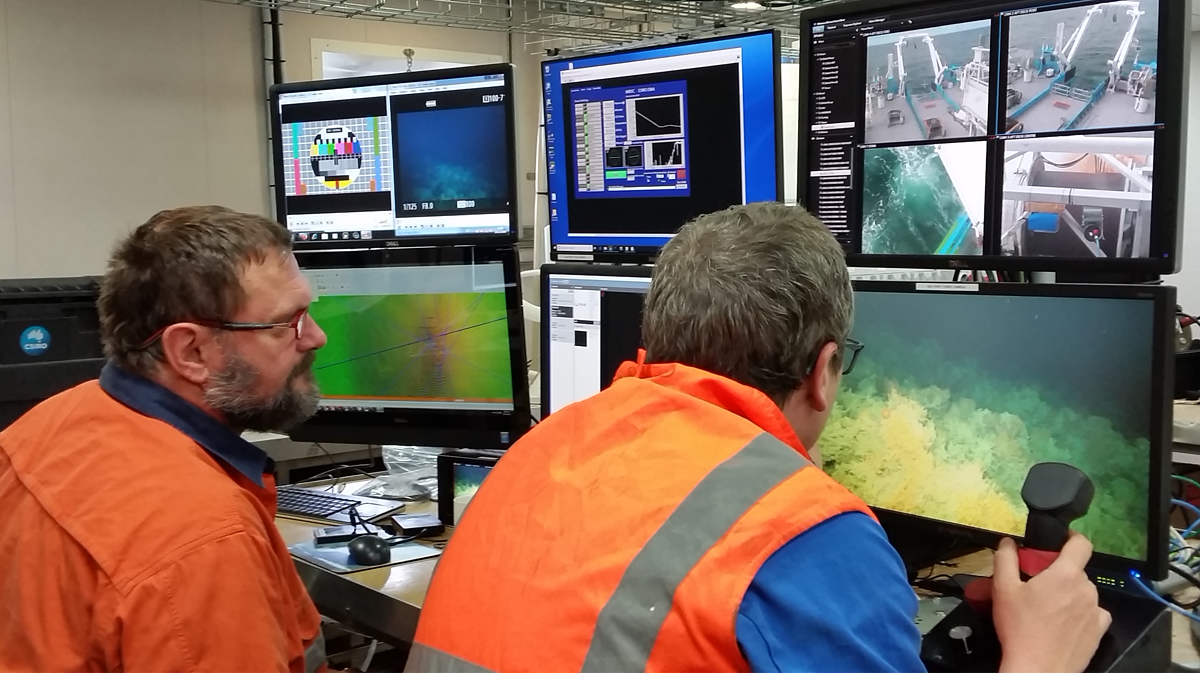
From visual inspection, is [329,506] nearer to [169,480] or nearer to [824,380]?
[169,480]

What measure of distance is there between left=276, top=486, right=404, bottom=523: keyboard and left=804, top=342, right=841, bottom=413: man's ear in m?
1.24

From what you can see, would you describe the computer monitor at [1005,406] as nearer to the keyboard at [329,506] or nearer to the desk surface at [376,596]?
the desk surface at [376,596]

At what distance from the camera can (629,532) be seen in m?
0.86

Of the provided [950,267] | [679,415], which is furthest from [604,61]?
[679,415]

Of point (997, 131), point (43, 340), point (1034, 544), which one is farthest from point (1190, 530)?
point (43, 340)

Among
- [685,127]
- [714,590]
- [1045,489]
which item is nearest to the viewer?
[714,590]

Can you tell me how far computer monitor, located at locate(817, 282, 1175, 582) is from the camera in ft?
4.08

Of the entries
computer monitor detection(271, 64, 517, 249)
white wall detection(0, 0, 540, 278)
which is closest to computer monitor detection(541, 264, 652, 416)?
computer monitor detection(271, 64, 517, 249)

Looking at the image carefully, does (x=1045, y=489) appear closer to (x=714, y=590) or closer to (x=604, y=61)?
(x=714, y=590)

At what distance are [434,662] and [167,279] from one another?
0.77 m

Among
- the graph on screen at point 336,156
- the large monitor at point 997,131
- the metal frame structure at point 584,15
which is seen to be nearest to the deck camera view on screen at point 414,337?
the graph on screen at point 336,156

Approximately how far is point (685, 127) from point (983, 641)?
99 cm

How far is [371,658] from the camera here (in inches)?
96.3

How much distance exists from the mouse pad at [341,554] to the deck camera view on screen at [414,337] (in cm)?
34
